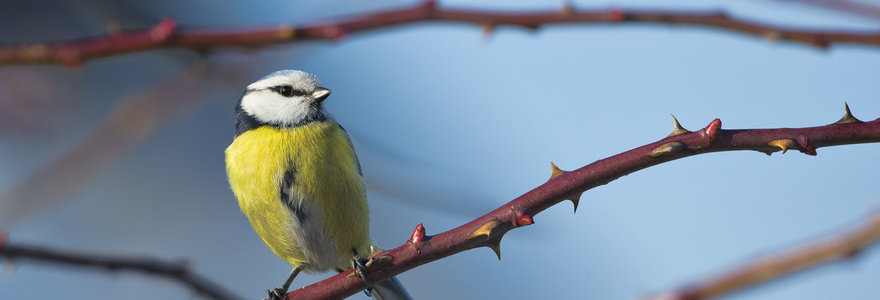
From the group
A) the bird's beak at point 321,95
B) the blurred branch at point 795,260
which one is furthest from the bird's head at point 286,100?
the blurred branch at point 795,260

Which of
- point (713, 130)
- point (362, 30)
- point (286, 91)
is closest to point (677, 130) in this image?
point (713, 130)

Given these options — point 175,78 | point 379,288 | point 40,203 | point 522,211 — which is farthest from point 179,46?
point 379,288

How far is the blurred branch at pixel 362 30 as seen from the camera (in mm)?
1396

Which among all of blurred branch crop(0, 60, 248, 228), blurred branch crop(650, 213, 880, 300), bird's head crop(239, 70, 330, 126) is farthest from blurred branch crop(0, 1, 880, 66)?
bird's head crop(239, 70, 330, 126)

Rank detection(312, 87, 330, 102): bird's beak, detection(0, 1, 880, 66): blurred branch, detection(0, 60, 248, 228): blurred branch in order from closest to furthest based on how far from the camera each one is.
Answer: detection(0, 1, 880, 66): blurred branch, detection(0, 60, 248, 228): blurred branch, detection(312, 87, 330, 102): bird's beak

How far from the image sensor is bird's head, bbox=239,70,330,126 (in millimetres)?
Result: 3127

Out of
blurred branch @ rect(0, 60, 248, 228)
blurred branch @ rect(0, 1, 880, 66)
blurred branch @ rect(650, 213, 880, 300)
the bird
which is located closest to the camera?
blurred branch @ rect(650, 213, 880, 300)

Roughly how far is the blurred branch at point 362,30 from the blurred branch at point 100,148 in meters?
0.14

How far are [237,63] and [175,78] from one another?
32 centimetres

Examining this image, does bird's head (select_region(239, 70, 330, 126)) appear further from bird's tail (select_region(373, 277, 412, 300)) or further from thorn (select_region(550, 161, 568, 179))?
thorn (select_region(550, 161, 568, 179))

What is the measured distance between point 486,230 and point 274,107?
2.03 meters

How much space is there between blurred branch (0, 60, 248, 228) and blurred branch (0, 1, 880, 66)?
145 mm

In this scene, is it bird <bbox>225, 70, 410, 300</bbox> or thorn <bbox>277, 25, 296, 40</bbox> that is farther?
bird <bbox>225, 70, 410, 300</bbox>

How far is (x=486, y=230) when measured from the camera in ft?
4.60
